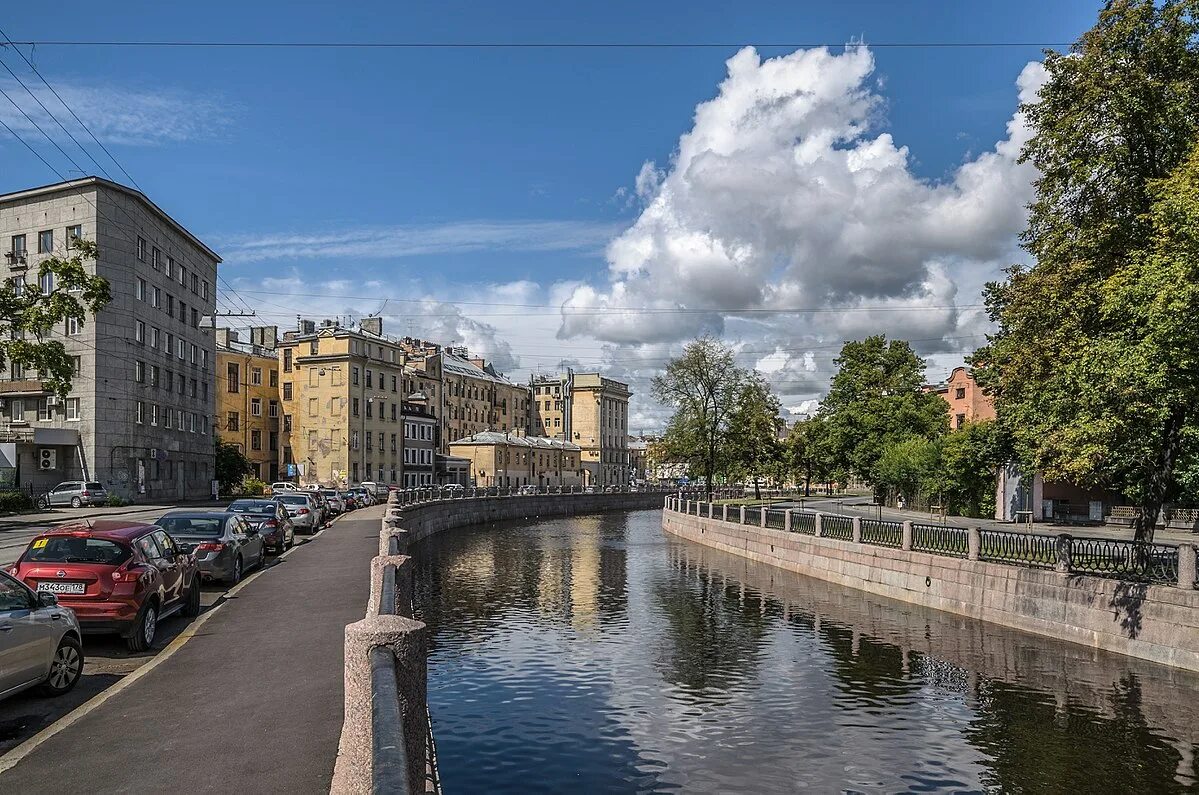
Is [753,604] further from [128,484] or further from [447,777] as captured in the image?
[128,484]

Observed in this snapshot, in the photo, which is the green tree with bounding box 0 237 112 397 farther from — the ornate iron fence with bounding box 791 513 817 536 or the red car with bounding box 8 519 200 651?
the ornate iron fence with bounding box 791 513 817 536

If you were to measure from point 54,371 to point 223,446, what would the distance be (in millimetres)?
46598

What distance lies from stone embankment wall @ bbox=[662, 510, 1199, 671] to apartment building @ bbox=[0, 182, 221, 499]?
1745 inches

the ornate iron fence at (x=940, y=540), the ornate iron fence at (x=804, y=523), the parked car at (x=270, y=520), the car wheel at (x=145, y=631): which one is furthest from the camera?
the ornate iron fence at (x=804, y=523)

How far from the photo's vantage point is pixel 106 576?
45.0ft

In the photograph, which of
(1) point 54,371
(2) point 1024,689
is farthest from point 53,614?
(1) point 54,371

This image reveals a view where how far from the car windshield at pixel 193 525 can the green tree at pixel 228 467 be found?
5603 centimetres

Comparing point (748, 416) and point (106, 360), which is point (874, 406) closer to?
point (748, 416)

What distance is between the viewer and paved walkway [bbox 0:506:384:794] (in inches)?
318

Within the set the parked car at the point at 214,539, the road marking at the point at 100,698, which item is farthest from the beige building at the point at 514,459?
the road marking at the point at 100,698

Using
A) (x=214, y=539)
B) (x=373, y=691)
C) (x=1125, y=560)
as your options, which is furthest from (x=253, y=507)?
(x=373, y=691)

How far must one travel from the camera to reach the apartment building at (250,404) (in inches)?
3492

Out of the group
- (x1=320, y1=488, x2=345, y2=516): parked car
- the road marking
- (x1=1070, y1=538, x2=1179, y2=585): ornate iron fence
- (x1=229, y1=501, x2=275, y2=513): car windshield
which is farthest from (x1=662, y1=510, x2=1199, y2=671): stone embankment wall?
(x1=320, y1=488, x2=345, y2=516): parked car

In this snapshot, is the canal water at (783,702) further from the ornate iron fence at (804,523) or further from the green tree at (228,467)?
the green tree at (228,467)
